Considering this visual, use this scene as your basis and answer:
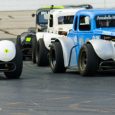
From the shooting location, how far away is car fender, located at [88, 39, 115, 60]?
15930 millimetres

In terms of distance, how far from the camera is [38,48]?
22.1 m

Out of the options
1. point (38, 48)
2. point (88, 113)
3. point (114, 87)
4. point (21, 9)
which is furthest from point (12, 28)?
point (88, 113)

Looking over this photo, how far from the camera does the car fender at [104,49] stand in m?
15.9

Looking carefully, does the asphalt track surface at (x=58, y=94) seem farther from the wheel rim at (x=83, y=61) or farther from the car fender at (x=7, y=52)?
the car fender at (x=7, y=52)

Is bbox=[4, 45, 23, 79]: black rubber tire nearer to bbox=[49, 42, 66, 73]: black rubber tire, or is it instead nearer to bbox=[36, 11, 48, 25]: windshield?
bbox=[49, 42, 66, 73]: black rubber tire

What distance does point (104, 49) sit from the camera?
15945mm

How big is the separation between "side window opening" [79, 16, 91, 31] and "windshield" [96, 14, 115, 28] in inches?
10.9

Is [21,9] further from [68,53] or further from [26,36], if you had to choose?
A: [68,53]

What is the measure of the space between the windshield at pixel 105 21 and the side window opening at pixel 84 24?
28 centimetres

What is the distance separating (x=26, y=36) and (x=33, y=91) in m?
12.2

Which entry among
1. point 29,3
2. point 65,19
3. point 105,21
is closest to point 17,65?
point 105,21

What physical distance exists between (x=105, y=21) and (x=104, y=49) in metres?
1.65

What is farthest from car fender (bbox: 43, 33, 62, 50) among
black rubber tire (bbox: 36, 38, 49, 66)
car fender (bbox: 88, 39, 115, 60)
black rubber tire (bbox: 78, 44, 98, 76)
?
car fender (bbox: 88, 39, 115, 60)

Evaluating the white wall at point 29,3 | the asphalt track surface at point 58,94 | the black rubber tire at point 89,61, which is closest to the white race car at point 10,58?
the asphalt track surface at point 58,94
